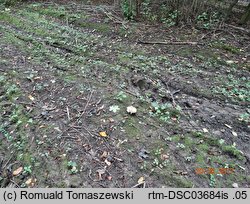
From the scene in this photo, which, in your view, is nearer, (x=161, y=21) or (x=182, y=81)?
(x=182, y=81)

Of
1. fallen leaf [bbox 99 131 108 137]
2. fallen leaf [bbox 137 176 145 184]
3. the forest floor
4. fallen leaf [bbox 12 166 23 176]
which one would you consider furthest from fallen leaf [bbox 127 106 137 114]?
fallen leaf [bbox 12 166 23 176]

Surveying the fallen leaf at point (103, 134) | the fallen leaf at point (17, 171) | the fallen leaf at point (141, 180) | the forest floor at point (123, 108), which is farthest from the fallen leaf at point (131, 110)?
the fallen leaf at point (17, 171)

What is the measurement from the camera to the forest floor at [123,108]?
3.55 meters

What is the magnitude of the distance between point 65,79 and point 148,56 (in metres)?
2.08

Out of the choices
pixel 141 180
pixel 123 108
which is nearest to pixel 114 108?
pixel 123 108

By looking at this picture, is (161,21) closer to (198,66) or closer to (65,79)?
(198,66)

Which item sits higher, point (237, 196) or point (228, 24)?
point (228, 24)

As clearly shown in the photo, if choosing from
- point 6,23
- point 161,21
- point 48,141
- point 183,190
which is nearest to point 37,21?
point 6,23

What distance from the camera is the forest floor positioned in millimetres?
3551

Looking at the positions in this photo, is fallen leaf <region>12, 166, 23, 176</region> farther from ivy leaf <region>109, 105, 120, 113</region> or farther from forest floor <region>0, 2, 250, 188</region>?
ivy leaf <region>109, 105, 120, 113</region>

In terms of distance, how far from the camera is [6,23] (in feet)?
26.3

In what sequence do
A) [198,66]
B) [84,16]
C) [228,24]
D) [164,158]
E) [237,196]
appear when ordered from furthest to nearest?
[84,16] < [228,24] < [198,66] < [164,158] < [237,196]

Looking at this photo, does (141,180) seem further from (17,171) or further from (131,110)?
(17,171)

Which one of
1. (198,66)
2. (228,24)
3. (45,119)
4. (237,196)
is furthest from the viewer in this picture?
(228,24)
